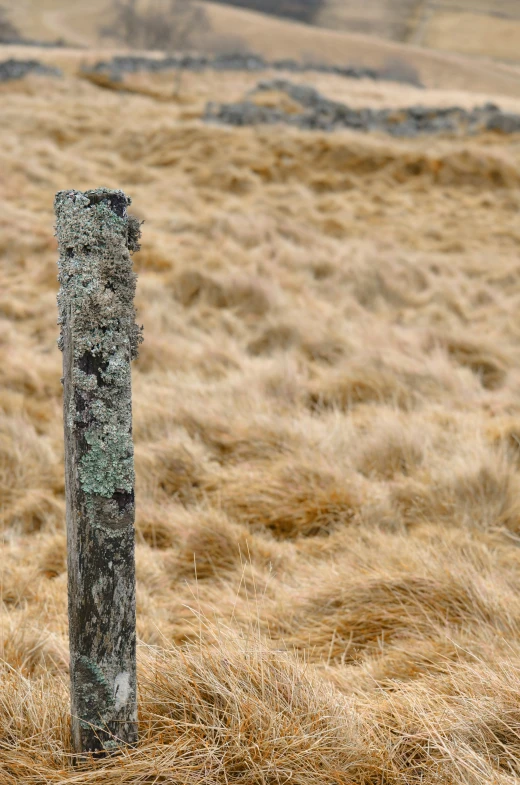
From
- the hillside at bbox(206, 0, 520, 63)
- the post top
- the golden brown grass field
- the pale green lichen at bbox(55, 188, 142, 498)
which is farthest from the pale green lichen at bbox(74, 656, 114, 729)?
the hillside at bbox(206, 0, 520, 63)

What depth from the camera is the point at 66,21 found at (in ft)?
230

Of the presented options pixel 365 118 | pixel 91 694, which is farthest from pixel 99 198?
pixel 365 118

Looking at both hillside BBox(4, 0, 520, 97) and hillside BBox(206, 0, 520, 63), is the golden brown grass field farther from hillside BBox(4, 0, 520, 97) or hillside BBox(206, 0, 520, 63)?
hillside BBox(206, 0, 520, 63)

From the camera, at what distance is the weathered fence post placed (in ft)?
5.04

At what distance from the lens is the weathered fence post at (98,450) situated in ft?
5.04

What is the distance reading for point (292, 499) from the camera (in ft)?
11.6

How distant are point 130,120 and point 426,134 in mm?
7089

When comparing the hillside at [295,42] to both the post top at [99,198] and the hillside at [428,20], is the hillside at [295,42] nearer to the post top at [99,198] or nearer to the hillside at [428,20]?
the hillside at [428,20]

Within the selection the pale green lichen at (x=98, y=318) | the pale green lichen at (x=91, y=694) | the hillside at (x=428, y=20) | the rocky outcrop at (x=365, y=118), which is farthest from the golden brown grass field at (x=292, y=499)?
the hillside at (x=428, y=20)

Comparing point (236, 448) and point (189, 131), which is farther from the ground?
point (189, 131)

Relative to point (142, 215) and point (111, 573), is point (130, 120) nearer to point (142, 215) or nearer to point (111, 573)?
point (142, 215)

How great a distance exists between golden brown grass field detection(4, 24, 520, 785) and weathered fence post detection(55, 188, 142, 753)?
0.60 feet

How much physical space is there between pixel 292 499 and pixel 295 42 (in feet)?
226

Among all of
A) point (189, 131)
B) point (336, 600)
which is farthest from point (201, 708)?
point (189, 131)
